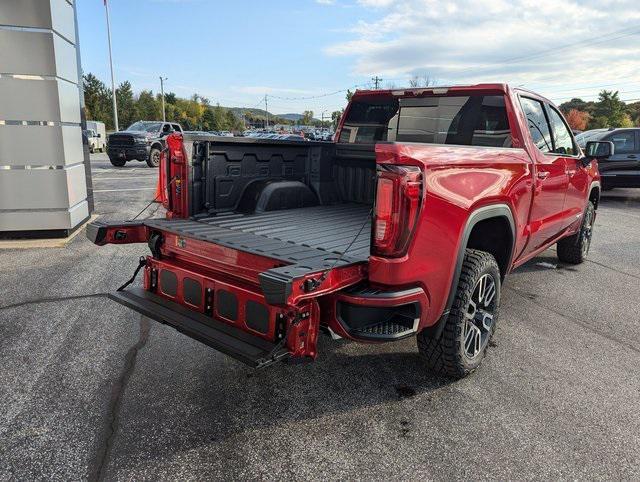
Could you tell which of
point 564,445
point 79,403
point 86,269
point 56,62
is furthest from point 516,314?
point 56,62

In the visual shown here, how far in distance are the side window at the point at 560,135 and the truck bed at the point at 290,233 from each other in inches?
81.4

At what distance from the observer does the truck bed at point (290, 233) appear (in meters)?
2.74

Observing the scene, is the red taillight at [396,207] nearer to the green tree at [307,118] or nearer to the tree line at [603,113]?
the tree line at [603,113]

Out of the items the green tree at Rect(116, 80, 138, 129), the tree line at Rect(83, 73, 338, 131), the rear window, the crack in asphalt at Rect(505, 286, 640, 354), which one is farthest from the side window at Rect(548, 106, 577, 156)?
the green tree at Rect(116, 80, 138, 129)

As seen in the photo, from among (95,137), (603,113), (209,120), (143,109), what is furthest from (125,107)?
(603,113)

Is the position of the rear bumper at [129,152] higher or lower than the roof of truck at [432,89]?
lower

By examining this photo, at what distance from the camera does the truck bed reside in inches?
108

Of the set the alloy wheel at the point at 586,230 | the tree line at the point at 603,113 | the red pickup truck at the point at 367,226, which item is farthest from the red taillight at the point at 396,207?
the tree line at the point at 603,113

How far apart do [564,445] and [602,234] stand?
718 cm

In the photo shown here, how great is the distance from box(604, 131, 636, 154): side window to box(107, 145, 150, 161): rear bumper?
53.0 ft

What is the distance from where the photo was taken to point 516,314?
454 centimetres

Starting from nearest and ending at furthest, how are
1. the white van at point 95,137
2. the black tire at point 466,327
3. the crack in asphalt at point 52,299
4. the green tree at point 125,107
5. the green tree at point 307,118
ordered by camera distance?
the black tire at point 466,327, the crack in asphalt at point 52,299, the white van at point 95,137, the green tree at point 125,107, the green tree at point 307,118

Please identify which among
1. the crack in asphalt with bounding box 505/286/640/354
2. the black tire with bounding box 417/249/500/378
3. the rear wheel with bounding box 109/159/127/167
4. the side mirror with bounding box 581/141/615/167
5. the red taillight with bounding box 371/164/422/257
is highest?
the side mirror with bounding box 581/141/615/167

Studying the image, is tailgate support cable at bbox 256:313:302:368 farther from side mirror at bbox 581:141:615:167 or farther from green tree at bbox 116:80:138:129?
green tree at bbox 116:80:138:129
